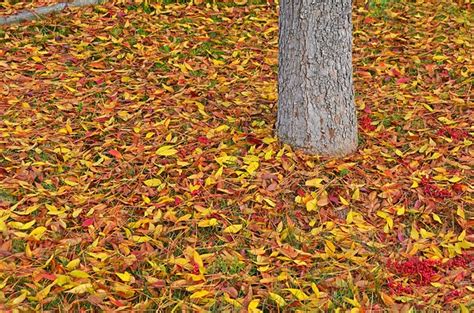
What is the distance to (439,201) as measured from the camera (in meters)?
3.57

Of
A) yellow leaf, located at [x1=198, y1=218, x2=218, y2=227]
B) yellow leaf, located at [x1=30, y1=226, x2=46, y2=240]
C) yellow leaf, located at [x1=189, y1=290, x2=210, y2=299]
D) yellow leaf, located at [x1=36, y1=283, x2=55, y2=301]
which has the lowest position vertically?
yellow leaf, located at [x1=189, y1=290, x2=210, y2=299]

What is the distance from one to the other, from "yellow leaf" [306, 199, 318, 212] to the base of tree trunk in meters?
3.34

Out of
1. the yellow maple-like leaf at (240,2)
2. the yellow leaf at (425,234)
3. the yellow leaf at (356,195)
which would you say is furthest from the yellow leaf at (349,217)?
the yellow maple-like leaf at (240,2)

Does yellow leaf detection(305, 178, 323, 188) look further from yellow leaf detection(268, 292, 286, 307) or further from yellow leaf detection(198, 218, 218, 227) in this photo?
yellow leaf detection(268, 292, 286, 307)

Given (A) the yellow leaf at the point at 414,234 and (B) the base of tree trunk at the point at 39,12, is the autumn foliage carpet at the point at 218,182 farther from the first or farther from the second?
(B) the base of tree trunk at the point at 39,12

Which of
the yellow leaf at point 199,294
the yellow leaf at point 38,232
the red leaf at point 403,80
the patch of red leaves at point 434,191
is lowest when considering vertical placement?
the yellow leaf at point 199,294

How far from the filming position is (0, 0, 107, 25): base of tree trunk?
18.5ft

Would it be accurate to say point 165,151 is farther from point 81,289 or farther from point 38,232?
point 81,289

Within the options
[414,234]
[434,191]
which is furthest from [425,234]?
[434,191]

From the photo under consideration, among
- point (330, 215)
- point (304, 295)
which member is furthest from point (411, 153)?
point (304, 295)

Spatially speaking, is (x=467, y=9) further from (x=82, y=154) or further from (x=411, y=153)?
(x=82, y=154)

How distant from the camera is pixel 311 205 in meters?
3.51

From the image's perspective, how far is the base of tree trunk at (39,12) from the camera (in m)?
5.62

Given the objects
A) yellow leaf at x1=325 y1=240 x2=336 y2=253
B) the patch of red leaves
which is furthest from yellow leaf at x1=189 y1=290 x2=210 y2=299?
the patch of red leaves
